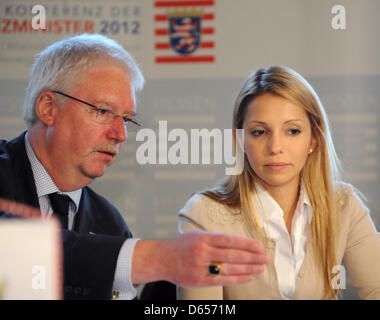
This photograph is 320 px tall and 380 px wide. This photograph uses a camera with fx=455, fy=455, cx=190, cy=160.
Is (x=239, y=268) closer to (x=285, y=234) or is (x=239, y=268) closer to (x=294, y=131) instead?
(x=285, y=234)

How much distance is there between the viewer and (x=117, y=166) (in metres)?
1.56

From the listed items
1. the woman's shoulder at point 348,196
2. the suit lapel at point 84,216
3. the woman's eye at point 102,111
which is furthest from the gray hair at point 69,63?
the woman's shoulder at point 348,196

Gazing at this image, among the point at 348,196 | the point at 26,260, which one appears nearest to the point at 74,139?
the point at 26,260

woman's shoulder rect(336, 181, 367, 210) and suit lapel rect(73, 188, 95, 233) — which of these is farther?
woman's shoulder rect(336, 181, 367, 210)

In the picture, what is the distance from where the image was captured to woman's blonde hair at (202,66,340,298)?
4.63 feet

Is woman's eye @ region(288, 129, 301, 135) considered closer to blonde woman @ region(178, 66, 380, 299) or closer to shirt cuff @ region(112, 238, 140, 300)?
blonde woman @ region(178, 66, 380, 299)

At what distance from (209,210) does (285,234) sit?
25 centimetres

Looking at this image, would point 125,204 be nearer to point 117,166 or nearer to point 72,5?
point 117,166

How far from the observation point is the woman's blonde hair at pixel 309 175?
55.6 inches

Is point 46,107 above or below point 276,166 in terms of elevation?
above

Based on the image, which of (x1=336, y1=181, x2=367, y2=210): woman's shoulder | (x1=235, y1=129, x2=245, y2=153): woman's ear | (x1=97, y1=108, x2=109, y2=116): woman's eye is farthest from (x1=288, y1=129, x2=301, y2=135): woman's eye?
(x1=97, y1=108, x2=109, y2=116): woman's eye

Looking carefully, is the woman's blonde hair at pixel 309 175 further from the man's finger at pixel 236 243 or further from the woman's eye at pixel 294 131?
the man's finger at pixel 236 243

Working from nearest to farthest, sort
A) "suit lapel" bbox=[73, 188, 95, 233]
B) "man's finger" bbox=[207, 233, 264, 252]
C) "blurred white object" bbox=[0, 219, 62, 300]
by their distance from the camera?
1. "man's finger" bbox=[207, 233, 264, 252]
2. "blurred white object" bbox=[0, 219, 62, 300]
3. "suit lapel" bbox=[73, 188, 95, 233]

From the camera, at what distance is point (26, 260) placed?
50.8 inches
